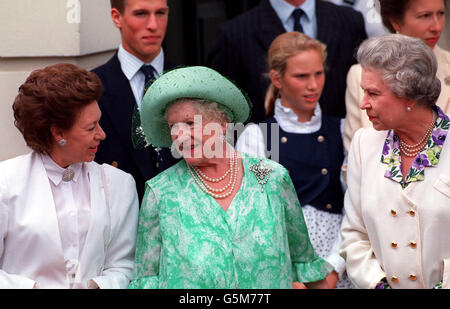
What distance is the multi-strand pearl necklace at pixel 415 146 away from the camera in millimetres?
3553

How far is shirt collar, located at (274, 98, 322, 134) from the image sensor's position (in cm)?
450

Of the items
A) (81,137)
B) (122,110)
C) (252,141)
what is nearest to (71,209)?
(81,137)

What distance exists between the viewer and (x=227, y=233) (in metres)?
3.33

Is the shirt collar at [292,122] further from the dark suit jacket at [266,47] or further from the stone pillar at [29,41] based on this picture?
the stone pillar at [29,41]

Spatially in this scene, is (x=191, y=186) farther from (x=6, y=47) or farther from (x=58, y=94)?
(x=6, y=47)

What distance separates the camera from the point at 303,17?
16.6 ft

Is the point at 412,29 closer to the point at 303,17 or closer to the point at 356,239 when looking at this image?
the point at 303,17

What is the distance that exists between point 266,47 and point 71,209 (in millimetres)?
1997

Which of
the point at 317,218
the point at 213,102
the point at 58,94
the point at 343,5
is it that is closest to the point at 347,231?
the point at 317,218

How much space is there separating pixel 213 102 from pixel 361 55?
2.23ft

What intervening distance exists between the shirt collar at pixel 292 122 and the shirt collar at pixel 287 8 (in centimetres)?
77

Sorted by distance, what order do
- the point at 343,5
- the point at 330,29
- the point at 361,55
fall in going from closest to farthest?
the point at 361,55
the point at 330,29
the point at 343,5

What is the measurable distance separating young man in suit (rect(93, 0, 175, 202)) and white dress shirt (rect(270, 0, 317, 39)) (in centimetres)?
93

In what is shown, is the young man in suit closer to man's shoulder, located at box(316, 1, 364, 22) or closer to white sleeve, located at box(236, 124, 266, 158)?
white sleeve, located at box(236, 124, 266, 158)
